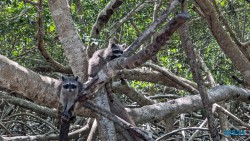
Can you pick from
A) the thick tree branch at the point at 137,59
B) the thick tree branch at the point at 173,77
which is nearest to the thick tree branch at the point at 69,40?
the thick tree branch at the point at 137,59

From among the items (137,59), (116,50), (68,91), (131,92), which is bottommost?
(131,92)

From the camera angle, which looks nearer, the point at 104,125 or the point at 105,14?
the point at 104,125

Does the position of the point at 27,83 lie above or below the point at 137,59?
below

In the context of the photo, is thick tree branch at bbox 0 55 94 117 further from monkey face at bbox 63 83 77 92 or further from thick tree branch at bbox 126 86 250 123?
thick tree branch at bbox 126 86 250 123

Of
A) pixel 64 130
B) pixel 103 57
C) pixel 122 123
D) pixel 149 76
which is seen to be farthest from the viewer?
pixel 149 76

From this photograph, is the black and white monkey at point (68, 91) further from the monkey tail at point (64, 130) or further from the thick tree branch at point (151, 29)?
the thick tree branch at point (151, 29)

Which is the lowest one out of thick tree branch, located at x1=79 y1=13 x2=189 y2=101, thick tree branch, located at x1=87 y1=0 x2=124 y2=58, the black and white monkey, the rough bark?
the rough bark

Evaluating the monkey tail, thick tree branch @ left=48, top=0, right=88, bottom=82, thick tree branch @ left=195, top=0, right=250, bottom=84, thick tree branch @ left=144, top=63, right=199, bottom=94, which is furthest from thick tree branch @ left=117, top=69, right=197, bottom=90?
the monkey tail

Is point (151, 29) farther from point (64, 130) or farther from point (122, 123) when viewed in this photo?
point (64, 130)

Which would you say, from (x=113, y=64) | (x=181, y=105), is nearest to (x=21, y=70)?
(x=113, y=64)

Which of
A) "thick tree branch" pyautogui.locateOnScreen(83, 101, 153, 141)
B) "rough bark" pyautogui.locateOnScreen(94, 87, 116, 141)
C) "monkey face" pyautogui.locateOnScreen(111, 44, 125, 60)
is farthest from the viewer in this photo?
"monkey face" pyautogui.locateOnScreen(111, 44, 125, 60)

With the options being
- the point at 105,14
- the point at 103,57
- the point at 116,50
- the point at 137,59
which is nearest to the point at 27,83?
the point at 137,59

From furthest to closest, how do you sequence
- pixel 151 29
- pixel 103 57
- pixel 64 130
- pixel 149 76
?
pixel 149 76, pixel 103 57, pixel 64 130, pixel 151 29

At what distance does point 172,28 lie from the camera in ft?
9.62
